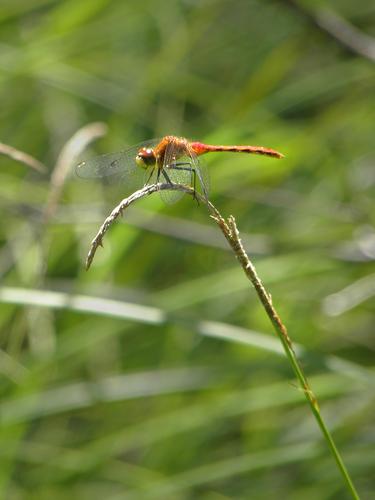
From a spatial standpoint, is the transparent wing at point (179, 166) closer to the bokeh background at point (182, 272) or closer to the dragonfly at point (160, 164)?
the dragonfly at point (160, 164)

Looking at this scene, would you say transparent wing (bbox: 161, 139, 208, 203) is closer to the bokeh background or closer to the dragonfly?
the dragonfly

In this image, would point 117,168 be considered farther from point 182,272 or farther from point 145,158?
point 182,272

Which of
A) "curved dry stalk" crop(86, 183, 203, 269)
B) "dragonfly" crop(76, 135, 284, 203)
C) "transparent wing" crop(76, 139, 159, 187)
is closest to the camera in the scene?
"curved dry stalk" crop(86, 183, 203, 269)

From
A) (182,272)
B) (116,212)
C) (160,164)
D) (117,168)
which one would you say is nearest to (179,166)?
(160,164)

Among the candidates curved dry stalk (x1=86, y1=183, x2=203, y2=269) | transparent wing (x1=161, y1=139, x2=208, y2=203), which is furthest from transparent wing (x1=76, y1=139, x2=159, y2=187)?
curved dry stalk (x1=86, y1=183, x2=203, y2=269)

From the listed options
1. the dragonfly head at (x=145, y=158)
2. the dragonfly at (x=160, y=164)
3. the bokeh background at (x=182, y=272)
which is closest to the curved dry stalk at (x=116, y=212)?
the dragonfly at (x=160, y=164)

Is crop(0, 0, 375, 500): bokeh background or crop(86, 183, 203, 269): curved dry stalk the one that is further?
crop(0, 0, 375, 500): bokeh background

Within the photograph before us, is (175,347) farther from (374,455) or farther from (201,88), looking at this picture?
(201,88)

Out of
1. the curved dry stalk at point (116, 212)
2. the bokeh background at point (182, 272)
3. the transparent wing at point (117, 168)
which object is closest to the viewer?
the curved dry stalk at point (116, 212)

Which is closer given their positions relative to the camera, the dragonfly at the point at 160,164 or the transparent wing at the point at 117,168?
the dragonfly at the point at 160,164
